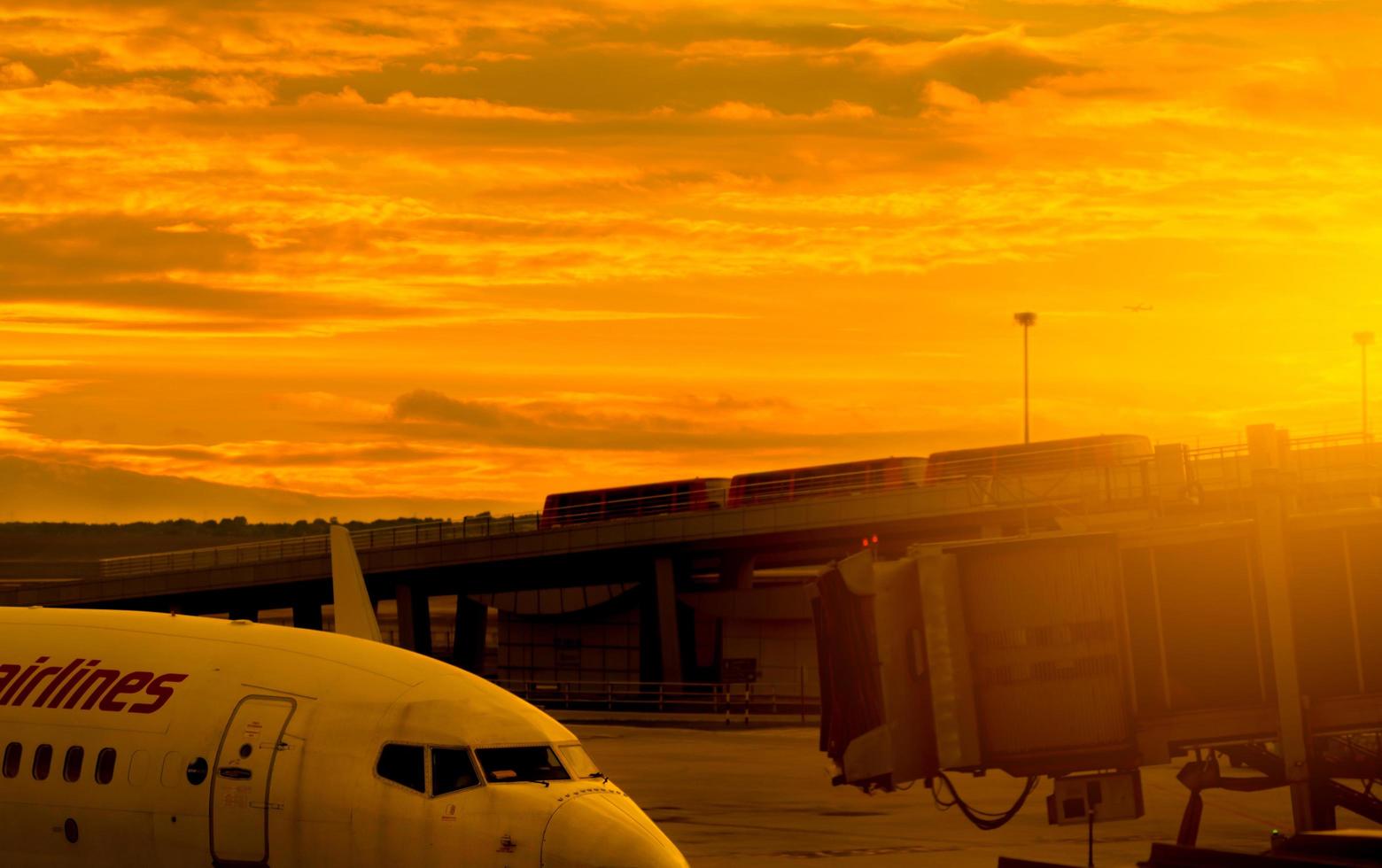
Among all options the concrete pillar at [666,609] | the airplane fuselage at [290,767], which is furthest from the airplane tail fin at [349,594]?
the concrete pillar at [666,609]

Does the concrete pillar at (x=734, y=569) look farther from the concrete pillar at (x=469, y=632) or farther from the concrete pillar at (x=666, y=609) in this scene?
the concrete pillar at (x=469, y=632)

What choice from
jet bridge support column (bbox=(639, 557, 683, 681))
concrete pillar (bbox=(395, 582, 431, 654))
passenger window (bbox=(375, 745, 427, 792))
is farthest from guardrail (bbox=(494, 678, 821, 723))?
passenger window (bbox=(375, 745, 427, 792))

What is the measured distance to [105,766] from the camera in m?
21.9

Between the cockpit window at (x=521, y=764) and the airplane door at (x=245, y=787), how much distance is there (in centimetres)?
271

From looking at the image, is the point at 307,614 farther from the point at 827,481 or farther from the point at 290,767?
the point at 290,767

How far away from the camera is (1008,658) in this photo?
2797 centimetres

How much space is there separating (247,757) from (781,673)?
7307cm

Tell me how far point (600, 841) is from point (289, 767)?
13.7 feet

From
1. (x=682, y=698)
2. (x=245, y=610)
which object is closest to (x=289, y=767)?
(x=682, y=698)

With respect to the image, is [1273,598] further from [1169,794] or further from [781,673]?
[781,673]

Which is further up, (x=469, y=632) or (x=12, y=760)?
(x=469, y=632)

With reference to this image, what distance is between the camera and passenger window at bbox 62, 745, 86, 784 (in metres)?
22.1

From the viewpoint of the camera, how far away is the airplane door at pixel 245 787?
2055cm

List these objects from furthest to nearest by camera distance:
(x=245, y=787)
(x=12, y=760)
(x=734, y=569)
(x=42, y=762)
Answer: (x=734, y=569), (x=12, y=760), (x=42, y=762), (x=245, y=787)
